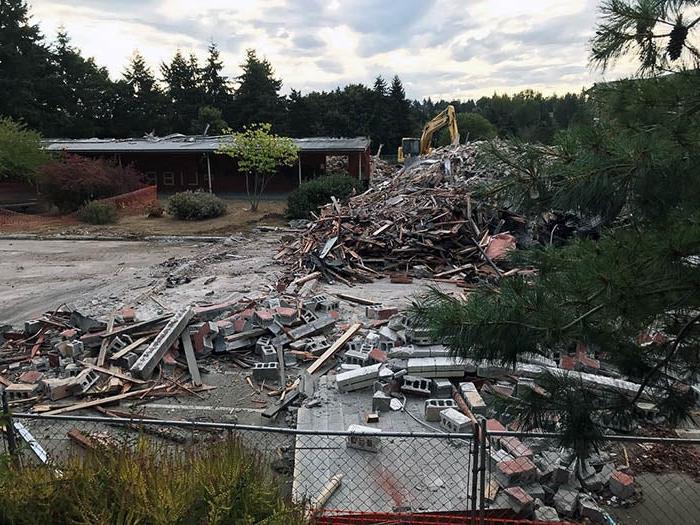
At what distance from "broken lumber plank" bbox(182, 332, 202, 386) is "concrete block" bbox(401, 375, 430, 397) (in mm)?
3432

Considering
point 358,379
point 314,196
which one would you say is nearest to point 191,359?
point 358,379

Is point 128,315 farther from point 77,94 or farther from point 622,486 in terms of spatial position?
point 77,94

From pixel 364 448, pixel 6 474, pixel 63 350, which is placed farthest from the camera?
pixel 63 350

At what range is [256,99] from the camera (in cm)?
6656

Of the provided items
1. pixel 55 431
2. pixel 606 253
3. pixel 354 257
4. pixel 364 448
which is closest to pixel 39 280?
pixel 354 257

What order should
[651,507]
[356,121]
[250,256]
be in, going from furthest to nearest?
[356,121] < [250,256] < [651,507]

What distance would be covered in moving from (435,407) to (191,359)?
4.49 meters

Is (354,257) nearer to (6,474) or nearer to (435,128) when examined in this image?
(6,474)

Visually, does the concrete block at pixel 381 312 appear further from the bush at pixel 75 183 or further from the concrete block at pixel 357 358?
the bush at pixel 75 183

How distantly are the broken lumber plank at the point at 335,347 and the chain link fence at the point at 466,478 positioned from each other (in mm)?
2459

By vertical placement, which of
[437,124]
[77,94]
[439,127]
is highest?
[77,94]

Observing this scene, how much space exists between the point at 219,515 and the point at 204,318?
8102 millimetres

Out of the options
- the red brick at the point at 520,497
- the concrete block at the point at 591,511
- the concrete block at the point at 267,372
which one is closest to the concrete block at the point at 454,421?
the red brick at the point at 520,497

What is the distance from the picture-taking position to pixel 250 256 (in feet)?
64.4
